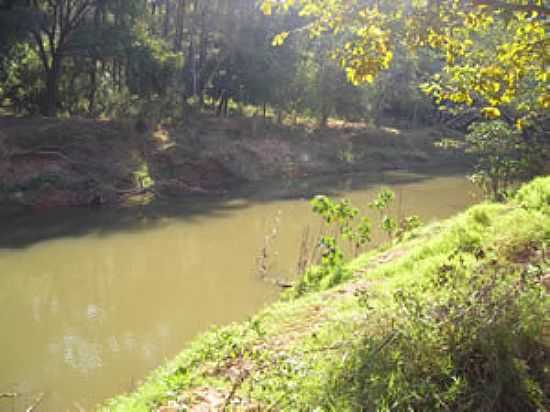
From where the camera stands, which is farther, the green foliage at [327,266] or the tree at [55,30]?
the tree at [55,30]

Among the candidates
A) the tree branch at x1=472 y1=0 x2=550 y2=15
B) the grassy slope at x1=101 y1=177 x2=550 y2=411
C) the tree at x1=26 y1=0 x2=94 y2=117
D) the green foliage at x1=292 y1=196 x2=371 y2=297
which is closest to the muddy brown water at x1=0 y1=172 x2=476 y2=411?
the green foliage at x1=292 y1=196 x2=371 y2=297

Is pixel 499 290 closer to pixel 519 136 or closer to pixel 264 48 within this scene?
pixel 519 136

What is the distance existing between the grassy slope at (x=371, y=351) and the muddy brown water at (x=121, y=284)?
2.17 meters

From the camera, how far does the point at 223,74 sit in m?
27.7

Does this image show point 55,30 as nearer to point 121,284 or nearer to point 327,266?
point 121,284

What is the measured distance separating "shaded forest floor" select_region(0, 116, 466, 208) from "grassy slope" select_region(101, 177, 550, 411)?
46.9 ft

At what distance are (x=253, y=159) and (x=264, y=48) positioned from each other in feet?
20.1

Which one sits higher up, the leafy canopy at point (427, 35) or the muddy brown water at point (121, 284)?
the leafy canopy at point (427, 35)

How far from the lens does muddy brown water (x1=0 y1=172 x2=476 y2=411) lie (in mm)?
6840

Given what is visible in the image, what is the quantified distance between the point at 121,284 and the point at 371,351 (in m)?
7.90

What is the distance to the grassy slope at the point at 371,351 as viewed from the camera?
3.02 m

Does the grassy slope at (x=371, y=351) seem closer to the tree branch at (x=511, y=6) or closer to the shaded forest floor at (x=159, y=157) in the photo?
the tree branch at (x=511, y=6)

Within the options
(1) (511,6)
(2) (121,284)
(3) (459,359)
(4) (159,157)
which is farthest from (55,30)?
(3) (459,359)

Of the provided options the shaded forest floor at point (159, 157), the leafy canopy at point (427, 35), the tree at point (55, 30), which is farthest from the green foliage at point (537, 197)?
the tree at point (55, 30)
